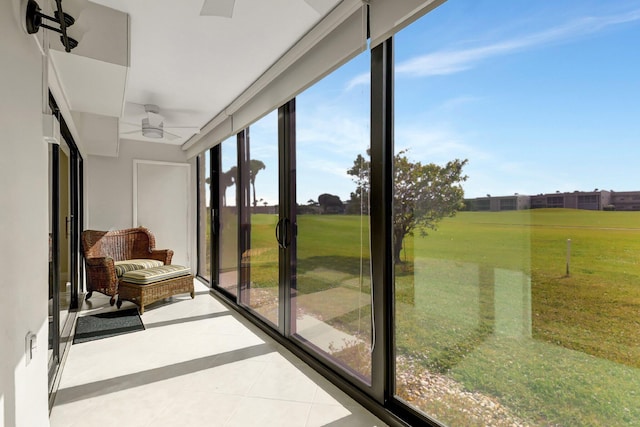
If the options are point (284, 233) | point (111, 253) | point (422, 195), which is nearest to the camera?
point (422, 195)

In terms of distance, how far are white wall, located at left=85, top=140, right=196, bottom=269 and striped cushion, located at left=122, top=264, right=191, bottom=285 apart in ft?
5.34

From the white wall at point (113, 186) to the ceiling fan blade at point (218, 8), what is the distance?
3987mm

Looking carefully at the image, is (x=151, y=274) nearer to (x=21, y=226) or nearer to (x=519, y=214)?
(x=21, y=226)

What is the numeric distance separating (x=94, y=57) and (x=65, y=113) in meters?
1.13

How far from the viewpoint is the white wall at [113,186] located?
16.1 ft

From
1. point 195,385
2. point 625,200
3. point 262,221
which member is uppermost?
point 625,200

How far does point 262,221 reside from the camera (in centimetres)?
336

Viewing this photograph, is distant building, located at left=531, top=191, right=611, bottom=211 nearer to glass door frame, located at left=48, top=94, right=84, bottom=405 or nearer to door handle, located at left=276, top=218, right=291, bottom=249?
door handle, located at left=276, top=218, right=291, bottom=249

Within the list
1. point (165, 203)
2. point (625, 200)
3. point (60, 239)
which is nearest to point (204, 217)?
point (165, 203)

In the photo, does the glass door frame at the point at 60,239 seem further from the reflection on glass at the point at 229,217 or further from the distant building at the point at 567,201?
the distant building at the point at 567,201

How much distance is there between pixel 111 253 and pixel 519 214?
4.89 m

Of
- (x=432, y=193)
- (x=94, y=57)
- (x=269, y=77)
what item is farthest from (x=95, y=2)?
(x=432, y=193)

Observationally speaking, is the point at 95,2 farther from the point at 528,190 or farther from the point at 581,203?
the point at 581,203

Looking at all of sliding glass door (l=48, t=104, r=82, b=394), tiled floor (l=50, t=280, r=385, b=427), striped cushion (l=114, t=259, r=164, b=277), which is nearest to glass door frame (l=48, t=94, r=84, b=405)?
sliding glass door (l=48, t=104, r=82, b=394)
